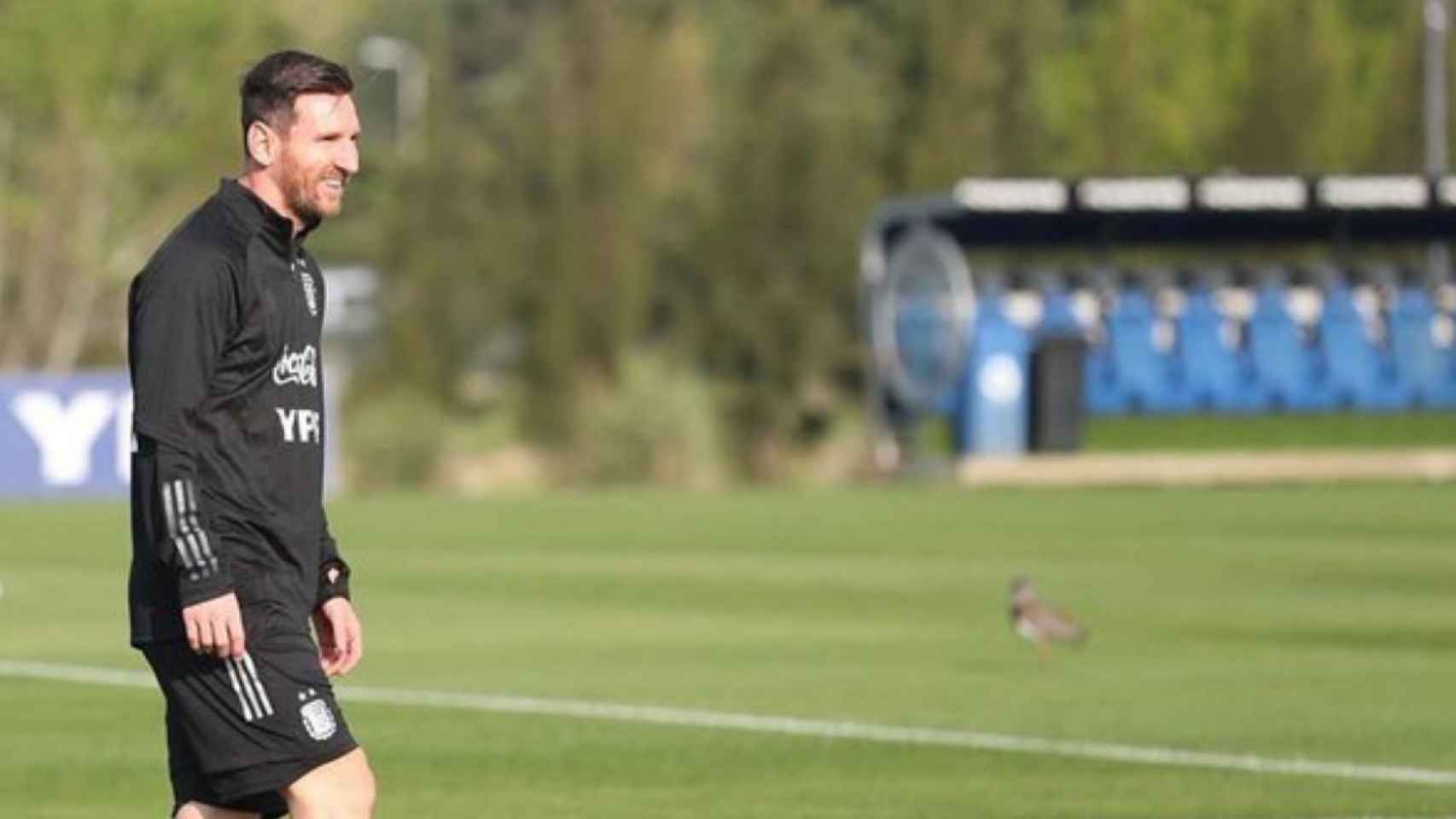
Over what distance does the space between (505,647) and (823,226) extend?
1340 inches

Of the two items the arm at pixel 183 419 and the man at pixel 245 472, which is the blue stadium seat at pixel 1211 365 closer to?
the man at pixel 245 472

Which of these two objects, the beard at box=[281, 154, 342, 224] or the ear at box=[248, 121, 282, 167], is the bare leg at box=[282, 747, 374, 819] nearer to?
the beard at box=[281, 154, 342, 224]

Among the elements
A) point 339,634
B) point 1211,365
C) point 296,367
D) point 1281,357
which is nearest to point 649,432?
point 1211,365

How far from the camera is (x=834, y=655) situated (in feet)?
71.4

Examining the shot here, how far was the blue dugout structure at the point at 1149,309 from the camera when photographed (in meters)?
45.7

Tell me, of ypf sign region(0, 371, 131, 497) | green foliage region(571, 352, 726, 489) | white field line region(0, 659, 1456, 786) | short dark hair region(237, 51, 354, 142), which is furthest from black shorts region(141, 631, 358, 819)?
green foliage region(571, 352, 726, 489)

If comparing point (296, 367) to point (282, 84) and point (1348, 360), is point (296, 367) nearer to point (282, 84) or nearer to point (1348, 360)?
point (282, 84)

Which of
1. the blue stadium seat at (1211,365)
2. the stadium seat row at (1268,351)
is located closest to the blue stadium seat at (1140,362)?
the stadium seat row at (1268,351)

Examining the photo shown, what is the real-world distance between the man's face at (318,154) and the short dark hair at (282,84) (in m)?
0.02

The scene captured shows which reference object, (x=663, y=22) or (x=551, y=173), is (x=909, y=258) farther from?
(x=663, y=22)

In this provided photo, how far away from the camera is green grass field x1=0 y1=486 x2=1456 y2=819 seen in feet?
50.1

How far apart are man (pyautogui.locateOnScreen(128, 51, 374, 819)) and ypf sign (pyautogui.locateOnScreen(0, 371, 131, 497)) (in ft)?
103

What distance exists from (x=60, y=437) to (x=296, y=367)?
31.8 m

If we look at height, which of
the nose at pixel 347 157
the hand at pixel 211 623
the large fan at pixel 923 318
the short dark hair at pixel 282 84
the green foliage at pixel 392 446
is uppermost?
the short dark hair at pixel 282 84
